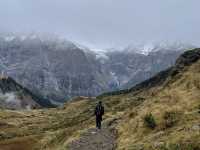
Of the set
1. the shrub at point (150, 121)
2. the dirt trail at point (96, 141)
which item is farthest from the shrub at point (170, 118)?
the dirt trail at point (96, 141)

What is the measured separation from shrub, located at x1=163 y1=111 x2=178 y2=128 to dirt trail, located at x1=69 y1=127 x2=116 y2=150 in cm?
760

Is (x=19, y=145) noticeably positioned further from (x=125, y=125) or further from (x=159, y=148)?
(x=159, y=148)

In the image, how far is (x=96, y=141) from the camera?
212ft

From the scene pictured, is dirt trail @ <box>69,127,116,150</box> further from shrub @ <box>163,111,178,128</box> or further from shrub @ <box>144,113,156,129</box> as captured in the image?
shrub @ <box>163,111,178,128</box>

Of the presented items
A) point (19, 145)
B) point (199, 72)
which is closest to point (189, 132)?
point (199, 72)

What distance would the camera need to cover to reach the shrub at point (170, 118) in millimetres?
59844

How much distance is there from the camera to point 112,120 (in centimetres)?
8662

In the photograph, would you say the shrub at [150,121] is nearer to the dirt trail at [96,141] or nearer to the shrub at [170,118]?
the shrub at [170,118]

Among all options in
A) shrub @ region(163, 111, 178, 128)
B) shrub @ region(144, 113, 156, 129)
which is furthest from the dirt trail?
shrub @ region(163, 111, 178, 128)

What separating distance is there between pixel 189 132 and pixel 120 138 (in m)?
19.0

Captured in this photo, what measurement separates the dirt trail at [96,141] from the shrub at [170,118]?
7.60 metres

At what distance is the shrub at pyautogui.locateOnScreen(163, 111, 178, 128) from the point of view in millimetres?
59844

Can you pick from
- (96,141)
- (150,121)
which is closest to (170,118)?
(150,121)

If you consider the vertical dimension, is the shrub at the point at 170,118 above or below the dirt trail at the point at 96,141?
above
